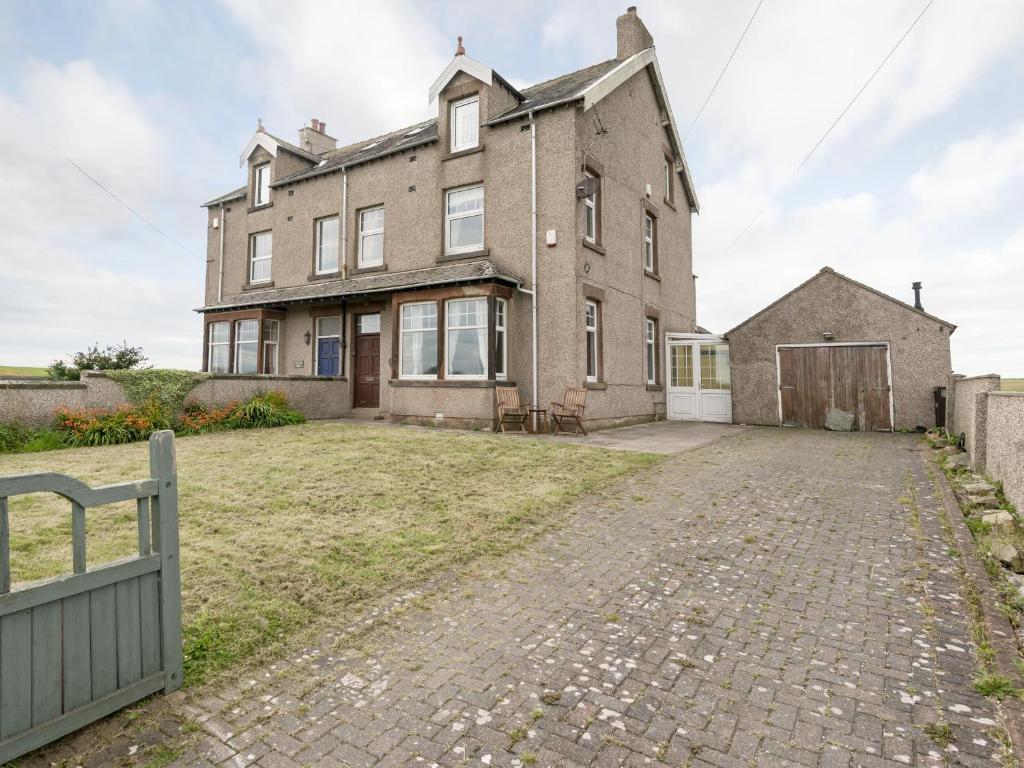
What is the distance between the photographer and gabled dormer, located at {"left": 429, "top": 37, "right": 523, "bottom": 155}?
45.6 feet

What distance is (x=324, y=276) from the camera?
16.8 metres

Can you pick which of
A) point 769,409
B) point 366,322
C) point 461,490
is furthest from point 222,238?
point 769,409

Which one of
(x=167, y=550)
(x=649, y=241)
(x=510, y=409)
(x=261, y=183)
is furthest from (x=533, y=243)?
(x=261, y=183)

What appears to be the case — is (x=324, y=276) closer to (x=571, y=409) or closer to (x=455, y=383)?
(x=455, y=383)

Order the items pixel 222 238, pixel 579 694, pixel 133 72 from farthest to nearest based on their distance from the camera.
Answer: pixel 222 238 → pixel 133 72 → pixel 579 694

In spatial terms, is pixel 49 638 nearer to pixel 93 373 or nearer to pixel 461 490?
pixel 461 490

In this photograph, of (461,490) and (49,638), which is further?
(461,490)

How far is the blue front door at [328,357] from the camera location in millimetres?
16031

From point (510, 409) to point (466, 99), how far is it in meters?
8.76

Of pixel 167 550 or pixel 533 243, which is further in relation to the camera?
pixel 533 243

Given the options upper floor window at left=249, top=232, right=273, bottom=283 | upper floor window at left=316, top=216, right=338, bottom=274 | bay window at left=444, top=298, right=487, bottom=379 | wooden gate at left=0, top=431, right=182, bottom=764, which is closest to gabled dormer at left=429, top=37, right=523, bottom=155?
bay window at left=444, top=298, right=487, bottom=379

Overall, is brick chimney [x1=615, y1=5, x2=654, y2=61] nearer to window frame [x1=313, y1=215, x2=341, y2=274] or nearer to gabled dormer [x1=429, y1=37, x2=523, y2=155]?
gabled dormer [x1=429, y1=37, x2=523, y2=155]

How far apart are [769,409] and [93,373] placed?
56.1 ft

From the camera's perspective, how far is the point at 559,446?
980 centimetres
